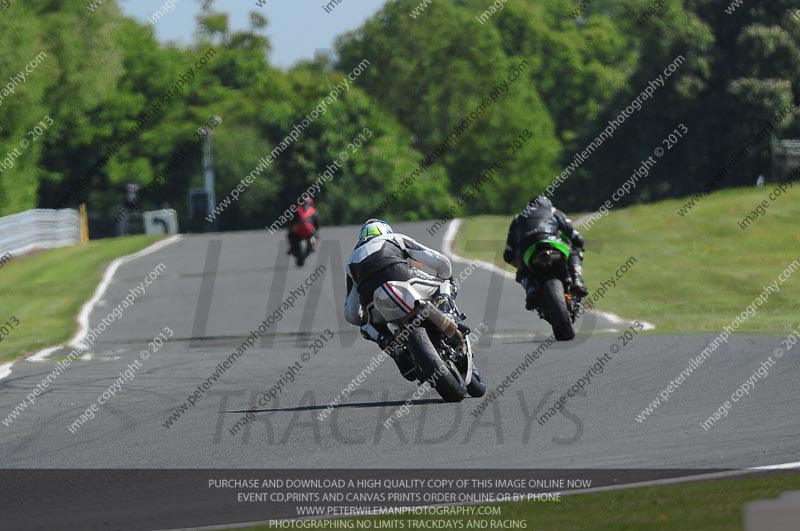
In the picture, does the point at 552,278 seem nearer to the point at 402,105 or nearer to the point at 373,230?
the point at 373,230

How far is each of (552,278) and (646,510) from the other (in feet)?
23.6

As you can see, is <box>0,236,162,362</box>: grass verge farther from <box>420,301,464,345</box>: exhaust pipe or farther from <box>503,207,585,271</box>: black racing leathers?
<box>420,301,464,345</box>: exhaust pipe

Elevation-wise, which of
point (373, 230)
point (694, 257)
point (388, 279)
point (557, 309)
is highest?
point (373, 230)

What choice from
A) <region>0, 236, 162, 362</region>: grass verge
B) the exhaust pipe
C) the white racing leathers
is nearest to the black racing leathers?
the white racing leathers

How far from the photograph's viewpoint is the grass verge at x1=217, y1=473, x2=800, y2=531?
6.44 m

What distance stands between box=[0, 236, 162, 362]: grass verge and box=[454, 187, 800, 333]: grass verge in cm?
658

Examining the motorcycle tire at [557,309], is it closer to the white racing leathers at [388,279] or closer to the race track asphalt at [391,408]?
the race track asphalt at [391,408]

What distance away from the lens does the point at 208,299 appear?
21.8 metres

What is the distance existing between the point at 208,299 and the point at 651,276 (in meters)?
7.84

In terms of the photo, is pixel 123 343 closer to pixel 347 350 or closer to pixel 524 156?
pixel 347 350

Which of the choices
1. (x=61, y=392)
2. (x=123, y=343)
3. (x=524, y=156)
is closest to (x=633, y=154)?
(x=524, y=156)

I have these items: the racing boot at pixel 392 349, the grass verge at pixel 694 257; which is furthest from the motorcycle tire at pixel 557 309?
the racing boot at pixel 392 349

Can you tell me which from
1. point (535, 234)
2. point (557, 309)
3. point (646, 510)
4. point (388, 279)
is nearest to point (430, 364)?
point (388, 279)

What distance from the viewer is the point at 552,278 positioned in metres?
13.8
